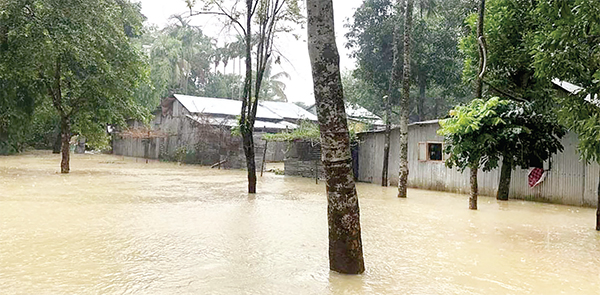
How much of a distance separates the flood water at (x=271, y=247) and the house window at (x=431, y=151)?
3734 millimetres

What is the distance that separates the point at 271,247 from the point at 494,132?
5357 mm

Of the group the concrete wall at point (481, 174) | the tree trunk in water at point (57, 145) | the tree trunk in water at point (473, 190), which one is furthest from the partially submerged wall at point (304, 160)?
the tree trunk in water at point (57, 145)

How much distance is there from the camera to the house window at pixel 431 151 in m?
14.4

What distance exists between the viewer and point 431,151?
48.1 feet

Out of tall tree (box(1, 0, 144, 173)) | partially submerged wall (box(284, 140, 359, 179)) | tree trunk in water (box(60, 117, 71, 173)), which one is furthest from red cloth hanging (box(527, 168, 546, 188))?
tree trunk in water (box(60, 117, 71, 173))

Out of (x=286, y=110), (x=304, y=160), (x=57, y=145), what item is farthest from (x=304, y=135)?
(x=57, y=145)

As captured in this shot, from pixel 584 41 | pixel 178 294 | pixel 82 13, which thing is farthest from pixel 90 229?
pixel 82 13

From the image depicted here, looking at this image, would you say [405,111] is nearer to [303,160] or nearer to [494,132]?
[494,132]

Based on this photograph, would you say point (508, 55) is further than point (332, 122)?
Yes

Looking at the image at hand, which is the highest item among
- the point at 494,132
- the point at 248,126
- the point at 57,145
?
the point at 248,126

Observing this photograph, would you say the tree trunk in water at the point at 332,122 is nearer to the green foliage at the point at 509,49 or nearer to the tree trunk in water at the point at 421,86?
the green foliage at the point at 509,49

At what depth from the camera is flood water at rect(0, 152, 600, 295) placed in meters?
4.25

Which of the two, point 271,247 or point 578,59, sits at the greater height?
point 578,59

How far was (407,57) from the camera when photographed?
41.4 ft
